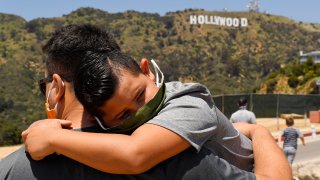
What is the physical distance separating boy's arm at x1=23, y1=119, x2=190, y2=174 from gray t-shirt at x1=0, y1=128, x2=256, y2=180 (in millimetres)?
37

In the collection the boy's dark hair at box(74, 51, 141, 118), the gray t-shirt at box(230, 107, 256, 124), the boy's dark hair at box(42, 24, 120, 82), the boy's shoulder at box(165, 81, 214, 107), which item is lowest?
the gray t-shirt at box(230, 107, 256, 124)

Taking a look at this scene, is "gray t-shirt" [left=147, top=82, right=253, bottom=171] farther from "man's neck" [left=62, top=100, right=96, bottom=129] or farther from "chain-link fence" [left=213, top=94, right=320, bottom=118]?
"chain-link fence" [left=213, top=94, right=320, bottom=118]

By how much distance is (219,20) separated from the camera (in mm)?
126625

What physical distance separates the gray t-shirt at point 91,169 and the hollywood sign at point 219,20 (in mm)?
121276

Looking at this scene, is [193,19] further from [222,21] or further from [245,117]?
[245,117]

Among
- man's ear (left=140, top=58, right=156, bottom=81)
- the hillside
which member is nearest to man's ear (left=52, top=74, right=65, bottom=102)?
man's ear (left=140, top=58, right=156, bottom=81)

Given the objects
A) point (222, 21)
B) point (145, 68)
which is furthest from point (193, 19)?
point (145, 68)

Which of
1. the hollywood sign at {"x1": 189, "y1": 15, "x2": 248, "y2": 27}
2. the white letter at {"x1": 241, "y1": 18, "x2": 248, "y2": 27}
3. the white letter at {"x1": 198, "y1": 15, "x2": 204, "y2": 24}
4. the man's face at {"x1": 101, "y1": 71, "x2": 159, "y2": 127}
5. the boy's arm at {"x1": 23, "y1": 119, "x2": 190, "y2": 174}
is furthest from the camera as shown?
the white letter at {"x1": 198, "y1": 15, "x2": 204, "y2": 24}

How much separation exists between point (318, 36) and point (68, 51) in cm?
13535

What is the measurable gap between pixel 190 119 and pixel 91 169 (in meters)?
0.33

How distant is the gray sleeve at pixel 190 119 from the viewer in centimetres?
165

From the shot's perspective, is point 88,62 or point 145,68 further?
point 145,68

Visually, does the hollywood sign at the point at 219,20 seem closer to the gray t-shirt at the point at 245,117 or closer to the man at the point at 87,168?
the gray t-shirt at the point at 245,117

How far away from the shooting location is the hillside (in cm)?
7200
